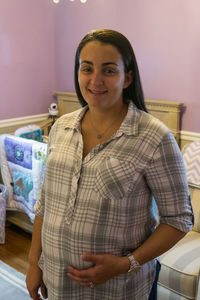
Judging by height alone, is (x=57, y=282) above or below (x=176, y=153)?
below

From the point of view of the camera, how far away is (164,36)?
2668 mm

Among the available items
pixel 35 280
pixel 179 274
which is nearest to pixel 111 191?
pixel 35 280

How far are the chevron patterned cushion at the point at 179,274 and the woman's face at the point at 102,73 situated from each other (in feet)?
3.66

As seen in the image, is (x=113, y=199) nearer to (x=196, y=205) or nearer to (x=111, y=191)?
(x=111, y=191)

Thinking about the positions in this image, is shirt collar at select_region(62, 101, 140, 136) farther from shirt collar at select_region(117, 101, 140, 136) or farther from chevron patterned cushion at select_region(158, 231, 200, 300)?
chevron patterned cushion at select_region(158, 231, 200, 300)

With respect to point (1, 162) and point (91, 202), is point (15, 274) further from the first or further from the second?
point (91, 202)

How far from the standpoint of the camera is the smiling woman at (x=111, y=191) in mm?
871

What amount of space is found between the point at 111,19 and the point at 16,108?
117cm

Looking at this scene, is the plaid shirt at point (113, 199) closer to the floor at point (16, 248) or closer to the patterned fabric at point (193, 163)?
the patterned fabric at point (193, 163)

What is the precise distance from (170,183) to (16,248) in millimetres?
2009

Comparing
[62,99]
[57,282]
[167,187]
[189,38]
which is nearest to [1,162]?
[62,99]

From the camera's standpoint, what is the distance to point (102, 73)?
91cm

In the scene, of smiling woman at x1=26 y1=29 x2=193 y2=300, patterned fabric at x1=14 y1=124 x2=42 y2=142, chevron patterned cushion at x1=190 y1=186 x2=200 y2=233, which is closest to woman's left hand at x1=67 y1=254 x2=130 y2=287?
smiling woman at x1=26 y1=29 x2=193 y2=300

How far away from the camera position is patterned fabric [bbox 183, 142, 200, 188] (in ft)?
7.14
